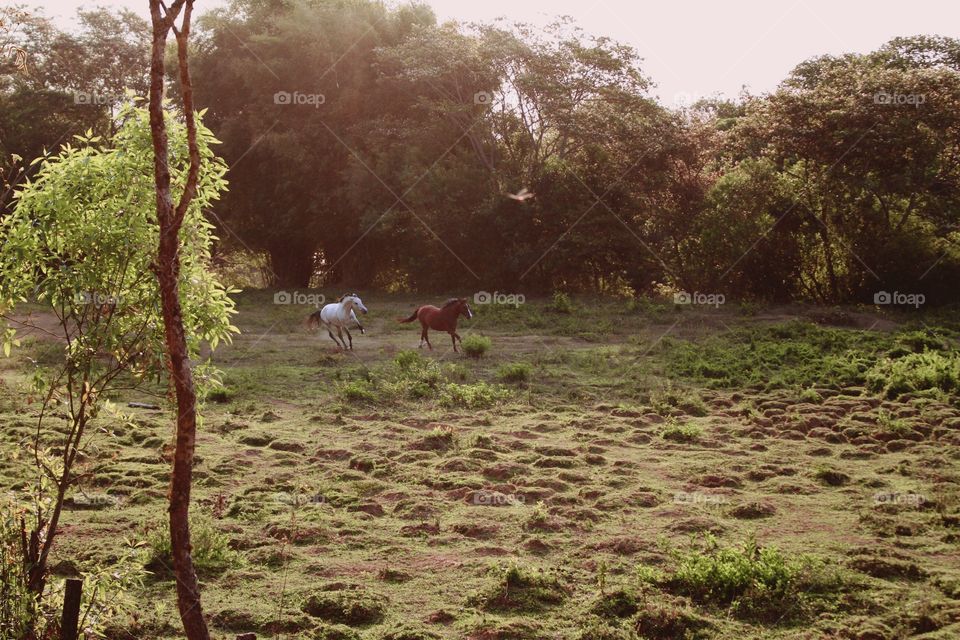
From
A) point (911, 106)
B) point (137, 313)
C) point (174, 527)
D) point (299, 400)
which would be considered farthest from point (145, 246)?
point (911, 106)

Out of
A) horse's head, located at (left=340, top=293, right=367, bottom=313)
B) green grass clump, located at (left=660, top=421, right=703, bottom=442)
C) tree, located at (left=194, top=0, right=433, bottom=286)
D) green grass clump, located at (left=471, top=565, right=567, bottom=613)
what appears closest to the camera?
green grass clump, located at (left=471, top=565, right=567, bottom=613)

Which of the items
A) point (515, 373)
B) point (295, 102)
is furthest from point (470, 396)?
point (295, 102)

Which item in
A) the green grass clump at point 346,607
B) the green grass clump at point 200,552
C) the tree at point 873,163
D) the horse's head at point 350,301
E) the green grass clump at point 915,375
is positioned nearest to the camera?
the green grass clump at point 346,607

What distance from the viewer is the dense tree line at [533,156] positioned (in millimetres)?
20031

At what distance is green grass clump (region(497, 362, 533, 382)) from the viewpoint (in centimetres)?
1455

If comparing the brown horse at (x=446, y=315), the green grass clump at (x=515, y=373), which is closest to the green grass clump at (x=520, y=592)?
the green grass clump at (x=515, y=373)

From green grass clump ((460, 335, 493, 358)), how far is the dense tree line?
8.08 metres

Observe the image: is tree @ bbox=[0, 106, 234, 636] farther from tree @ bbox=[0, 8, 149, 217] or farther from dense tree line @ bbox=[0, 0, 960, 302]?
tree @ bbox=[0, 8, 149, 217]

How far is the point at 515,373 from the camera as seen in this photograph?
14.5m

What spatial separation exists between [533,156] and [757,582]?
19.7 metres

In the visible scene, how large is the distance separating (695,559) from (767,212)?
16.2 meters

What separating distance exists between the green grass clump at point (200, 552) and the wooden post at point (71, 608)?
6.10ft

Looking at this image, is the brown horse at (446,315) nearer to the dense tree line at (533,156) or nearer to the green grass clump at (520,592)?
the dense tree line at (533,156)

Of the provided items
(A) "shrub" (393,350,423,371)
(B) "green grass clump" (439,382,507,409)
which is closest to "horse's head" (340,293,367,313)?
(A) "shrub" (393,350,423,371)
